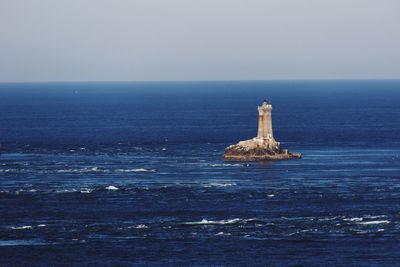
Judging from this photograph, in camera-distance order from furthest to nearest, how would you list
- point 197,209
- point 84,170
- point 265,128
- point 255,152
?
point 265,128 → point 255,152 → point 84,170 → point 197,209

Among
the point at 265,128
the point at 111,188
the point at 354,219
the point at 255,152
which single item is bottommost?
the point at 111,188

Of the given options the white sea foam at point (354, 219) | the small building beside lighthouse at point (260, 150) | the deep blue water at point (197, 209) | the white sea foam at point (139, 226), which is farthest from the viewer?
the small building beside lighthouse at point (260, 150)

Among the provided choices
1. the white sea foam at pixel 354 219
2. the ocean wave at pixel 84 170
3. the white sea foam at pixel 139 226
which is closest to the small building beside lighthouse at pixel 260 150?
the ocean wave at pixel 84 170

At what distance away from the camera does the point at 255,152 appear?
163 metres

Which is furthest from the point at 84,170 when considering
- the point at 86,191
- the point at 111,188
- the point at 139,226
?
the point at 139,226

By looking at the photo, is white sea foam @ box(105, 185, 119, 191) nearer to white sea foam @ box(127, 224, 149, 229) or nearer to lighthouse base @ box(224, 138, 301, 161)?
white sea foam @ box(127, 224, 149, 229)

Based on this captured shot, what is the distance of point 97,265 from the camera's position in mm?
92250

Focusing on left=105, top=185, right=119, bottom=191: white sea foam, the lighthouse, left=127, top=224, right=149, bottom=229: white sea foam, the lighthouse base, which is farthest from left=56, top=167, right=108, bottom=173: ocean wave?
left=127, top=224, right=149, bottom=229: white sea foam

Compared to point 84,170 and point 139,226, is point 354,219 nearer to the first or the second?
point 139,226

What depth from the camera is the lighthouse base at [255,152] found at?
6388 inches

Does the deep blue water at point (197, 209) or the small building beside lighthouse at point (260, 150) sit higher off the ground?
the small building beside lighthouse at point (260, 150)

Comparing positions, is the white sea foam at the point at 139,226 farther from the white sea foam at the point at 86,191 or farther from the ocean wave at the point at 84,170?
the ocean wave at the point at 84,170

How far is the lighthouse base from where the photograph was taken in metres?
162

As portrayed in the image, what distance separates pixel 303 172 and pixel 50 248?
5558 centimetres
